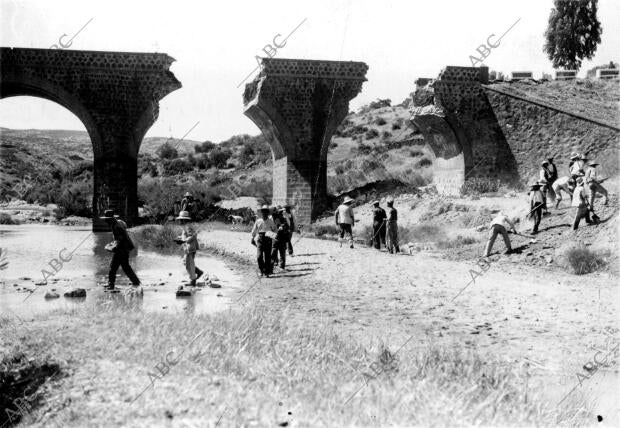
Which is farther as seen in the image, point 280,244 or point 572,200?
point 572,200

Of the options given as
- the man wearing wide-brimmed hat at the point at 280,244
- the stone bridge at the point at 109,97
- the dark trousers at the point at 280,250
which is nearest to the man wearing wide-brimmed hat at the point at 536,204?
the man wearing wide-brimmed hat at the point at 280,244

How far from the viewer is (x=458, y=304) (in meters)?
8.72

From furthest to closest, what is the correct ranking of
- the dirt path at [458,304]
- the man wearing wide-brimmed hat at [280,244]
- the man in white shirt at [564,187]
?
the man in white shirt at [564,187] < the man wearing wide-brimmed hat at [280,244] < the dirt path at [458,304]

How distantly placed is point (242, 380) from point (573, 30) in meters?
43.4

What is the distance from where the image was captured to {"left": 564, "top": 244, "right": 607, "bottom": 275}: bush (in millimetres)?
11188

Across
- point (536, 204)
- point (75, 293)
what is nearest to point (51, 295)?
point (75, 293)

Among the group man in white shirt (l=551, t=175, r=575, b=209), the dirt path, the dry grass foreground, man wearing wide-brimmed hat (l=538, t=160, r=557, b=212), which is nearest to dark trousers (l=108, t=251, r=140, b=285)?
the dirt path

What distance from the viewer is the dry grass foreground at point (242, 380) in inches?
183

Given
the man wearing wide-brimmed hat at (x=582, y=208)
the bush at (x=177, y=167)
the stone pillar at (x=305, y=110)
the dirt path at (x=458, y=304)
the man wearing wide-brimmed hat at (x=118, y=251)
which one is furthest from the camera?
the bush at (x=177, y=167)

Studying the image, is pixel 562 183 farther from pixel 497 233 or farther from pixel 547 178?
pixel 497 233

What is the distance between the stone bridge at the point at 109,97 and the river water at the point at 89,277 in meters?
2.94

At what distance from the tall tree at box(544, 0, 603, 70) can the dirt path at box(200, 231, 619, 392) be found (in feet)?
113

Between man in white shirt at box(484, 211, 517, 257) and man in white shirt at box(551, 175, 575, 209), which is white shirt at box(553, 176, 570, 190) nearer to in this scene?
man in white shirt at box(551, 175, 575, 209)

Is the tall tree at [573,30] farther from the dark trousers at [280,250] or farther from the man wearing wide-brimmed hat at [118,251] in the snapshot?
the man wearing wide-brimmed hat at [118,251]
